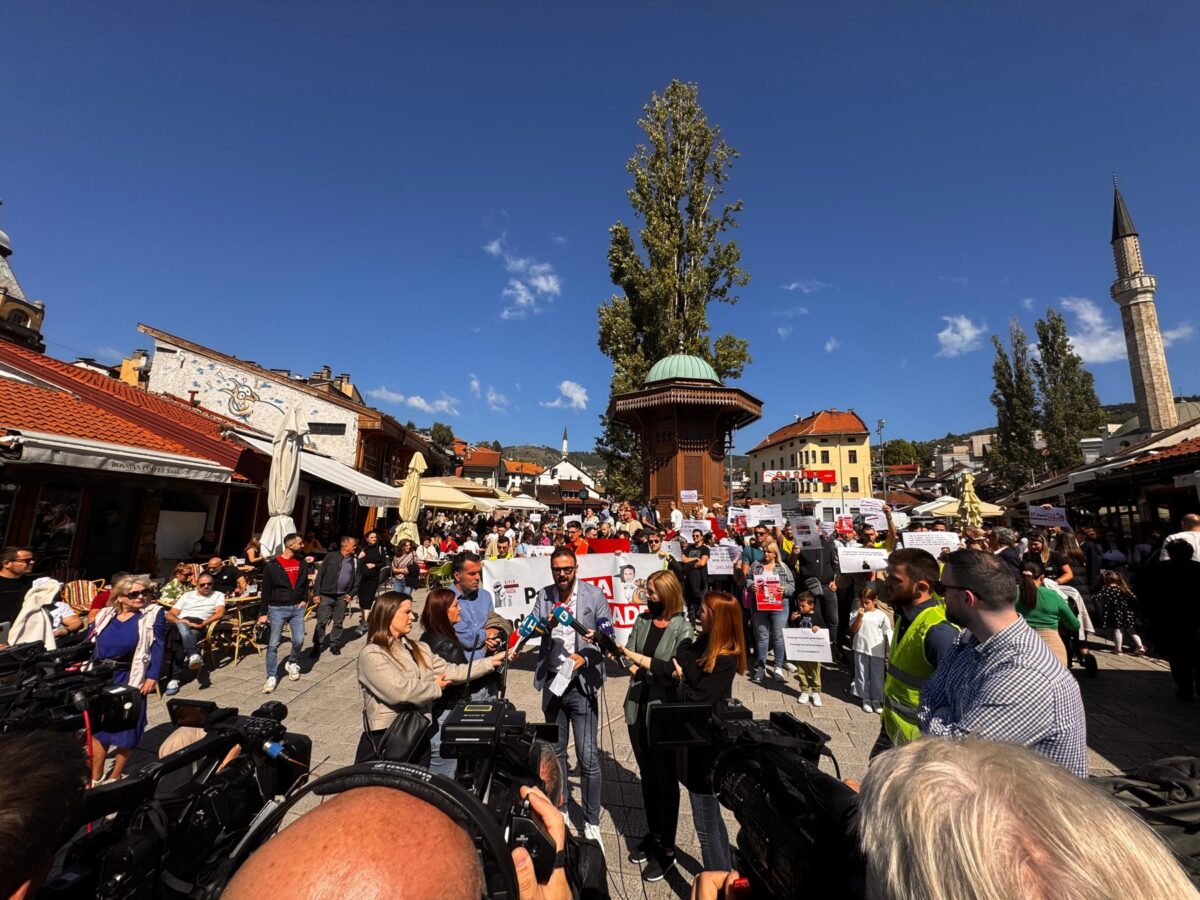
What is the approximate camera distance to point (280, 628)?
6.51 meters

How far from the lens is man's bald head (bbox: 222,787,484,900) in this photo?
0.70m

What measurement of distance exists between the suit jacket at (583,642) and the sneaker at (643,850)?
95 centimetres

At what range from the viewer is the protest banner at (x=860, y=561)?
7.72 m

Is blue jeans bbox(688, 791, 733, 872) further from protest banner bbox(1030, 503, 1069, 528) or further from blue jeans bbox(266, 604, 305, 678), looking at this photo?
protest banner bbox(1030, 503, 1069, 528)

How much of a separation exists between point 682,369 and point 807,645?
53.5 ft

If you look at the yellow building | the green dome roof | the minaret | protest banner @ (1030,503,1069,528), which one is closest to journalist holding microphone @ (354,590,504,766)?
protest banner @ (1030,503,1069,528)

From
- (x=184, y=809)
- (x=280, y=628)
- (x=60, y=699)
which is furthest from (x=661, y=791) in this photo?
(x=280, y=628)

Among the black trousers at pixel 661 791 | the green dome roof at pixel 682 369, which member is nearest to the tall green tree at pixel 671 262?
the green dome roof at pixel 682 369

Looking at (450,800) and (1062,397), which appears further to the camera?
(1062,397)

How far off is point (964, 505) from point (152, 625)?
19.5 metres

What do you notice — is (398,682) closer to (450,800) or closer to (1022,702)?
(450,800)

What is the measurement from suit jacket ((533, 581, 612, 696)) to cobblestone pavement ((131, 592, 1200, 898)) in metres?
1.01

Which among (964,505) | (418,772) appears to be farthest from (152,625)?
(964,505)

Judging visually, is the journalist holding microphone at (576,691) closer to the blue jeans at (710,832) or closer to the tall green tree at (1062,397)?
the blue jeans at (710,832)
